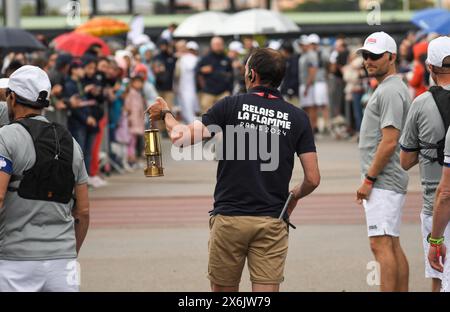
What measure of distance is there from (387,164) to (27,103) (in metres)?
3.14

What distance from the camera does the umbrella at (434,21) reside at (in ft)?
66.0

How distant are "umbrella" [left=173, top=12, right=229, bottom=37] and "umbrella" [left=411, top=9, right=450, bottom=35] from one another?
26.7ft

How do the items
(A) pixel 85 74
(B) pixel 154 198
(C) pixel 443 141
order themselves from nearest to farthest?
(C) pixel 443 141, (B) pixel 154 198, (A) pixel 85 74

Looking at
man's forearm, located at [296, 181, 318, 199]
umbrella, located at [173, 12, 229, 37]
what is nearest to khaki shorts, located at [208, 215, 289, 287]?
man's forearm, located at [296, 181, 318, 199]

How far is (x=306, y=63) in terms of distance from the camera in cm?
2638

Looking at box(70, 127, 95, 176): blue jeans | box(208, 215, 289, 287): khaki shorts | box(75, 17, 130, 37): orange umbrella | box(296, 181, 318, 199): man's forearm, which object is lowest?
box(70, 127, 95, 176): blue jeans

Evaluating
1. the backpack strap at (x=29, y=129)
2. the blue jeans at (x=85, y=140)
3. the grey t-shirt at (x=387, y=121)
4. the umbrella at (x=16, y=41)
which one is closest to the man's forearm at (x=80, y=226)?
the backpack strap at (x=29, y=129)

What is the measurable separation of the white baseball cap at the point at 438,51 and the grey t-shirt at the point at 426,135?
0.19 m

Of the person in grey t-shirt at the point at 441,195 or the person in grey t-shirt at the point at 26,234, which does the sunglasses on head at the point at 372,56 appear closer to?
the person in grey t-shirt at the point at 441,195

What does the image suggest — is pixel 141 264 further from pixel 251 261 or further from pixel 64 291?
pixel 64 291

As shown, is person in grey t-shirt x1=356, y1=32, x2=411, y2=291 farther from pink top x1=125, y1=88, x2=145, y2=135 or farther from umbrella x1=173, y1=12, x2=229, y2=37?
umbrella x1=173, y1=12, x2=229, y2=37

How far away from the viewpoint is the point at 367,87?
23.5 meters

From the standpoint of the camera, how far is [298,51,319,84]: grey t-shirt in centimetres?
2628

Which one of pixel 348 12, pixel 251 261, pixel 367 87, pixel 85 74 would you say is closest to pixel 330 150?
pixel 367 87
